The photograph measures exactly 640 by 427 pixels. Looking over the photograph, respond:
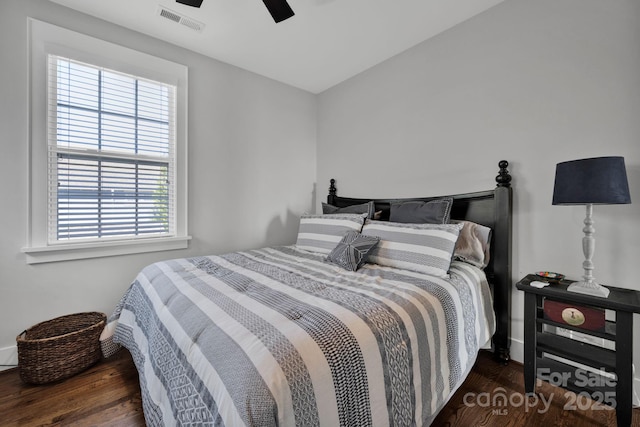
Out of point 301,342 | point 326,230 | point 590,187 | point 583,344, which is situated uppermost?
point 590,187

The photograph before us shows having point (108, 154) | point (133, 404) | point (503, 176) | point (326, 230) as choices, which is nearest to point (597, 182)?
point (503, 176)

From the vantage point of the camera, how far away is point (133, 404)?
1.59 meters

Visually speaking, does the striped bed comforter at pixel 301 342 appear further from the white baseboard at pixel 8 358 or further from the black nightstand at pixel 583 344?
the white baseboard at pixel 8 358

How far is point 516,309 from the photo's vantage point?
2.02 m

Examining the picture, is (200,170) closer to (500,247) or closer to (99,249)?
(99,249)

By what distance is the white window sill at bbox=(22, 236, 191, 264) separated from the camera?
1.99 metres

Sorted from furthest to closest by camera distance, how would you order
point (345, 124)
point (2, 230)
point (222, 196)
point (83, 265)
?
1. point (345, 124)
2. point (222, 196)
3. point (83, 265)
4. point (2, 230)

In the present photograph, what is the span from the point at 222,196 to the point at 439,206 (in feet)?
6.96

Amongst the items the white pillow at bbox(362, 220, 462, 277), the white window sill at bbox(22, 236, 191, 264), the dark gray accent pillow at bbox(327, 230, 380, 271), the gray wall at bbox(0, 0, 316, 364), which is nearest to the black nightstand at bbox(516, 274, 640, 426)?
the white pillow at bbox(362, 220, 462, 277)

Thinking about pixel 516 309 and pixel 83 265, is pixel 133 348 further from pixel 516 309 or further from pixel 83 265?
pixel 516 309

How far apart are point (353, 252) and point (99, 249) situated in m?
2.06

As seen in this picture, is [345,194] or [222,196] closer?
[222,196]

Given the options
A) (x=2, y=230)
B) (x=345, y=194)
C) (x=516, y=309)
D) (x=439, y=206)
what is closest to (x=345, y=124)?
(x=345, y=194)

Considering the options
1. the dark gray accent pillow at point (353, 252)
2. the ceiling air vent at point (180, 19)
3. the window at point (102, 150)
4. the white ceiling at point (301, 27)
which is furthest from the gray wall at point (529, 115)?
the window at point (102, 150)
